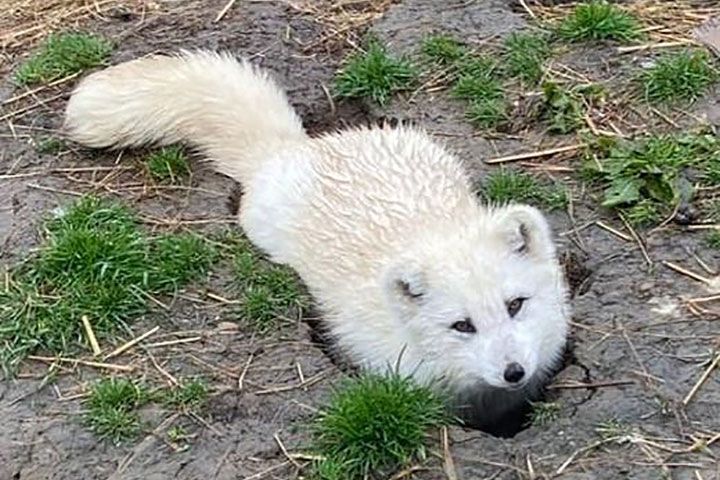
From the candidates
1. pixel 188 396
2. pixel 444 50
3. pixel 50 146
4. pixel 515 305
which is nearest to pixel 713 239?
pixel 515 305

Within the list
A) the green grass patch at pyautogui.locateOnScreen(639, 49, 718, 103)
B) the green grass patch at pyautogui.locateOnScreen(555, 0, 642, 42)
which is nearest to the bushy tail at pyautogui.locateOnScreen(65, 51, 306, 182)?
the green grass patch at pyautogui.locateOnScreen(555, 0, 642, 42)

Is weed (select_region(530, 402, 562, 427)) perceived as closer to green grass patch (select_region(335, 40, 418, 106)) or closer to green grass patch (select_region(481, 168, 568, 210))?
green grass patch (select_region(481, 168, 568, 210))

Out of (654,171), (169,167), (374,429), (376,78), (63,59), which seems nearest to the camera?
(374,429)

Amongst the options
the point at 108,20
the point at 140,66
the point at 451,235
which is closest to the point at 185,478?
the point at 451,235

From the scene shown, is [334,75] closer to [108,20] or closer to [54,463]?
[108,20]

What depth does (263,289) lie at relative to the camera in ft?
18.5

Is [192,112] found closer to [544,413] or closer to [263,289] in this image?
[263,289]

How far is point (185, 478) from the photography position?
4.77 m

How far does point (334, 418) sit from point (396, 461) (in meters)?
0.26

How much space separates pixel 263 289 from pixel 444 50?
2027 mm

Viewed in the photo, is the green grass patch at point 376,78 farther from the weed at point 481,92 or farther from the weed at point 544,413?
the weed at point 544,413

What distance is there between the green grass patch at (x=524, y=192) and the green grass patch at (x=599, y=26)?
1254 mm

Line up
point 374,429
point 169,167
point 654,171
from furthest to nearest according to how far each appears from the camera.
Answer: point 169,167 → point 654,171 → point 374,429

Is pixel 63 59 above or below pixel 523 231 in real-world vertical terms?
below
